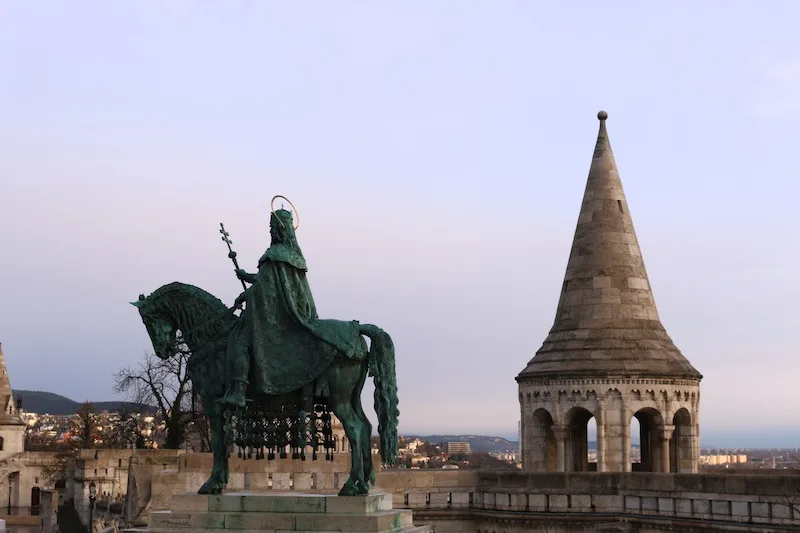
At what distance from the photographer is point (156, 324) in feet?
52.6

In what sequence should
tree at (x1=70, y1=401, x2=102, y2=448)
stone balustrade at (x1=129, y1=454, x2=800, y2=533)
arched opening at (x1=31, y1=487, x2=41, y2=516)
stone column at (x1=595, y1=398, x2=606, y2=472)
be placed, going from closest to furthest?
stone balustrade at (x1=129, y1=454, x2=800, y2=533) < stone column at (x1=595, y1=398, x2=606, y2=472) < tree at (x1=70, y1=401, x2=102, y2=448) < arched opening at (x1=31, y1=487, x2=41, y2=516)

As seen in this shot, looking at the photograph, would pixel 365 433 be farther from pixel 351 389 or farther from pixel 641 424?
pixel 641 424

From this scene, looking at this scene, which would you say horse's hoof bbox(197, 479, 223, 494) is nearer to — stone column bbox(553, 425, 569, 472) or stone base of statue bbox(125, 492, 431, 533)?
stone base of statue bbox(125, 492, 431, 533)

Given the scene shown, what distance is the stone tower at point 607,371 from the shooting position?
25.3m

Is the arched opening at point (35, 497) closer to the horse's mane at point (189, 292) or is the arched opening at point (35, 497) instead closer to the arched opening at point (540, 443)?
the arched opening at point (540, 443)

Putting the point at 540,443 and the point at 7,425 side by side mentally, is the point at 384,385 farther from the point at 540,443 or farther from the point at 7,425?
the point at 7,425

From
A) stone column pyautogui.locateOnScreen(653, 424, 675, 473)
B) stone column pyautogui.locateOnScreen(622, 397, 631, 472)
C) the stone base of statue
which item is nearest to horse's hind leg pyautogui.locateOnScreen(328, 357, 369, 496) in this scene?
the stone base of statue

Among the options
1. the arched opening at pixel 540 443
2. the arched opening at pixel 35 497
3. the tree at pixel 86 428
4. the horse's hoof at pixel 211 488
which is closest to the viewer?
the horse's hoof at pixel 211 488

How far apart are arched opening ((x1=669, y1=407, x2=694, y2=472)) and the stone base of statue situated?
35.9 feet

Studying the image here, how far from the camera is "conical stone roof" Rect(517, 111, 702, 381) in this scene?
1003 inches

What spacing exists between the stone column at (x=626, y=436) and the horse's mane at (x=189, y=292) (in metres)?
11.2

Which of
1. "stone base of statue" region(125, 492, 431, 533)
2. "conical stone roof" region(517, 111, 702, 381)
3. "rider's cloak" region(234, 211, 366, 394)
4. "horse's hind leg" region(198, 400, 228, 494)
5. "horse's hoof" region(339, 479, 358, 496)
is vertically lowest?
"stone base of statue" region(125, 492, 431, 533)

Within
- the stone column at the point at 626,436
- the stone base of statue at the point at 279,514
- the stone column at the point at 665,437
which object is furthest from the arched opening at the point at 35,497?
the stone base of statue at the point at 279,514

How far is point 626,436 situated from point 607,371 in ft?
4.33
